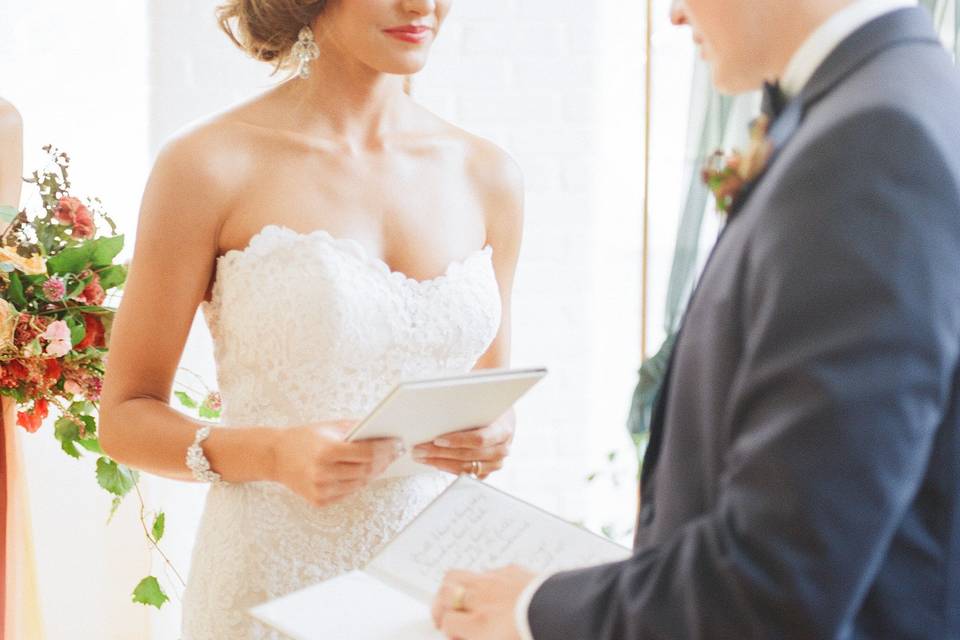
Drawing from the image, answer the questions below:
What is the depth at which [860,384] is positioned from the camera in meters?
0.87

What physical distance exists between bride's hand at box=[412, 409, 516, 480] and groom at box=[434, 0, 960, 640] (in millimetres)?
810

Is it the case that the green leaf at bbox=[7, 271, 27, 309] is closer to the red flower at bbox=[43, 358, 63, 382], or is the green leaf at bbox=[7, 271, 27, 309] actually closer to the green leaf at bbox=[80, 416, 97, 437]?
the red flower at bbox=[43, 358, 63, 382]

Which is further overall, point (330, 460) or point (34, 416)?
point (34, 416)

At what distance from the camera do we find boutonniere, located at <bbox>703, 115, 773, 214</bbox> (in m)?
1.07

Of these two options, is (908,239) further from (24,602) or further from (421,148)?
(24,602)

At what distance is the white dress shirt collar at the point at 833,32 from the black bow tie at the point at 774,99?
30 mm

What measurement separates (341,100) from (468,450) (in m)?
0.76

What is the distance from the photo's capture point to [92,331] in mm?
2830

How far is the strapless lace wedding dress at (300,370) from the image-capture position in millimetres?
2033

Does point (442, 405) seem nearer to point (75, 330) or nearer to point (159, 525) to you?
point (75, 330)

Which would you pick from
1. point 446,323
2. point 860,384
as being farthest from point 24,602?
point 860,384

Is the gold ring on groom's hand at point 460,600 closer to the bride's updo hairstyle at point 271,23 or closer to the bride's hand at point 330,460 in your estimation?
the bride's hand at point 330,460

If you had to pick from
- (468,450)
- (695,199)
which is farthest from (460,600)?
(695,199)

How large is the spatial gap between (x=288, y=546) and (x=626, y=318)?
75.7 inches
